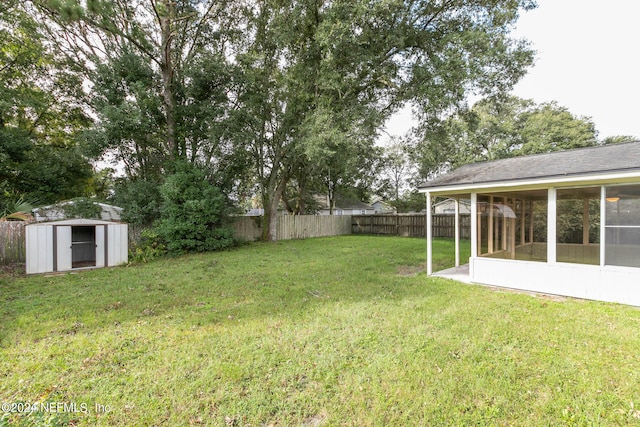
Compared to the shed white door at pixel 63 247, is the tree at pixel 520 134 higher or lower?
higher

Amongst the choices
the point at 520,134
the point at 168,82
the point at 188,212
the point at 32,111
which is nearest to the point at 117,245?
the point at 188,212

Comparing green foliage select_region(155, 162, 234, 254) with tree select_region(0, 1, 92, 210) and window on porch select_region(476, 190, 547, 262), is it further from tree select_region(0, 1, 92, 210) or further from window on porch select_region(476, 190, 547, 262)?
window on porch select_region(476, 190, 547, 262)

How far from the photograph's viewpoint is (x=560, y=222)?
540 cm

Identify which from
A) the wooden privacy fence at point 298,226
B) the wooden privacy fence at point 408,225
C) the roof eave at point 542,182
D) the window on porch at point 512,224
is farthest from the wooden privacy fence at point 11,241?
the wooden privacy fence at point 408,225

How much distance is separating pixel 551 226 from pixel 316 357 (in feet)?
17.4

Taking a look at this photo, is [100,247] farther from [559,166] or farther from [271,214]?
[559,166]

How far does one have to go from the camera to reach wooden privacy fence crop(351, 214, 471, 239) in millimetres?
16594

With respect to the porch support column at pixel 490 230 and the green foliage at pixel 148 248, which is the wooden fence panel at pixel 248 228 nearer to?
the green foliage at pixel 148 248

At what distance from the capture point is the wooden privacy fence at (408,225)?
1659 cm

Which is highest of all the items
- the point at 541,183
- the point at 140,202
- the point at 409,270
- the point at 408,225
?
the point at 541,183

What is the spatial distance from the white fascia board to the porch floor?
203cm

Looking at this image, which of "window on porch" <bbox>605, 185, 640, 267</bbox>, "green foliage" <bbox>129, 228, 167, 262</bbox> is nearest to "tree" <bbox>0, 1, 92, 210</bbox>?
"green foliage" <bbox>129, 228, 167, 262</bbox>

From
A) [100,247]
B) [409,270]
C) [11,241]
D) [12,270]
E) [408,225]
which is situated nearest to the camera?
[12,270]

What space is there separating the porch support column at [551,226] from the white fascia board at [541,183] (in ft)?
0.87
